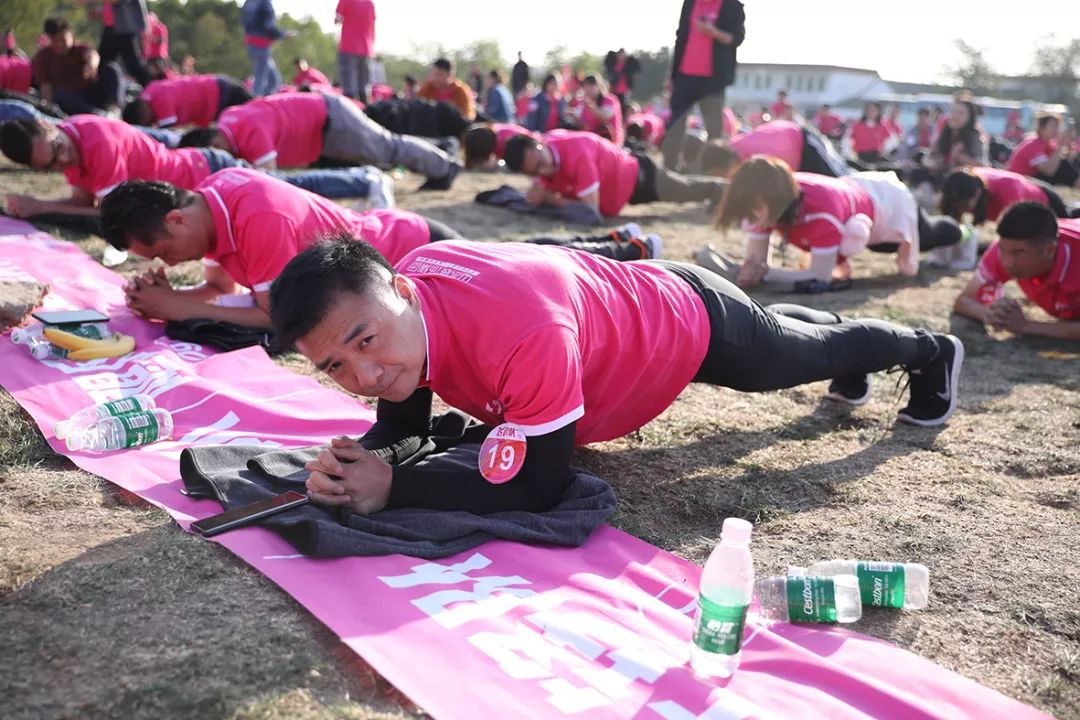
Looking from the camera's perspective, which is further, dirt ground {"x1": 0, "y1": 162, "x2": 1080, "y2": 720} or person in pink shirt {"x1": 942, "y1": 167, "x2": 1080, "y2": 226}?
person in pink shirt {"x1": 942, "y1": 167, "x2": 1080, "y2": 226}

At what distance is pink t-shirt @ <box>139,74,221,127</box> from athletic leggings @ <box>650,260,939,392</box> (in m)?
7.72

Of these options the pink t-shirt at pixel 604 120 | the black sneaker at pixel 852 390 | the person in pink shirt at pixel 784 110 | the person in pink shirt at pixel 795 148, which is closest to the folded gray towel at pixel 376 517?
the black sneaker at pixel 852 390

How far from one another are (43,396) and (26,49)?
69.9 ft

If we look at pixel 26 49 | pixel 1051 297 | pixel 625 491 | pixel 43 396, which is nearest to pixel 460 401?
pixel 625 491

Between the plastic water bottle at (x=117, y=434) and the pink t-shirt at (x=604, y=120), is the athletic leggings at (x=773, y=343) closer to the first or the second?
the plastic water bottle at (x=117, y=434)

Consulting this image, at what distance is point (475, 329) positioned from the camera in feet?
7.79

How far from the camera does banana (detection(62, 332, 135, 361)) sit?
3.86 metres

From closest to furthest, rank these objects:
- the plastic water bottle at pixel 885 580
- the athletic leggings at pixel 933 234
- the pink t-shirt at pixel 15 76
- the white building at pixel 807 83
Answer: the plastic water bottle at pixel 885 580 < the athletic leggings at pixel 933 234 < the pink t-shirt at pixel 15 76 < the white building at pixel 807 83

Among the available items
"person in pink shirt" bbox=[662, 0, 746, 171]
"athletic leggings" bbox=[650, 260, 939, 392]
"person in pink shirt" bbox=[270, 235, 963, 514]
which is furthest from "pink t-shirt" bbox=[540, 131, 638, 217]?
"person in pink shirt" bbox=[270, 235, 963, 514]

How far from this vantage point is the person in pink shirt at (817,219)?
5.62 metres

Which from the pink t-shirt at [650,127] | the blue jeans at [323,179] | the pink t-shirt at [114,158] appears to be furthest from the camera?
the pink t-shirt at [650,127]

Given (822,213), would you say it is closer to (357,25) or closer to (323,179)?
(323,179)

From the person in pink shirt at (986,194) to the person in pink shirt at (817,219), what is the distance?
0.62 m

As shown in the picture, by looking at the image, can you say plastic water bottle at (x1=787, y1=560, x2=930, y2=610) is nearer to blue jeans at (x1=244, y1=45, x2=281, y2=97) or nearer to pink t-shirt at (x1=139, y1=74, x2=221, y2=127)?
pink t-shirt at (x1=139, y1=74, x2=221, y2=127)
